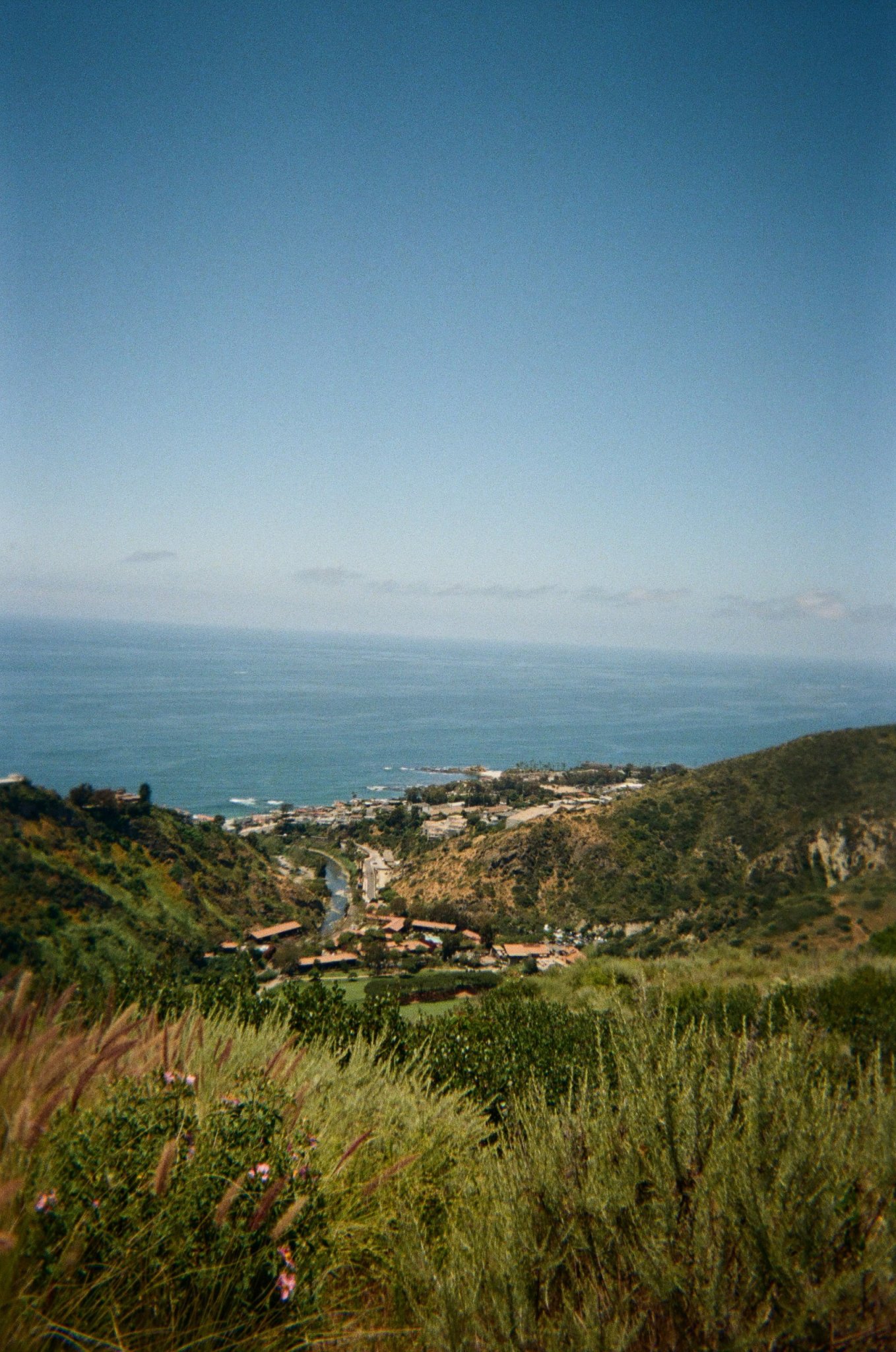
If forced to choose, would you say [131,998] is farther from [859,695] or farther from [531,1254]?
[859,695]

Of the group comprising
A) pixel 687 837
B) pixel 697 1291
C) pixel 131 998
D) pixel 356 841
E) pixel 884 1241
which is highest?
pixel 884 1241

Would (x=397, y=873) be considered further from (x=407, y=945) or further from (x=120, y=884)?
(x=120, y=884)

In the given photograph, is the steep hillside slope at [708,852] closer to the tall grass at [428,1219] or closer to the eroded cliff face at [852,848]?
the eroded cliff face at [852,848]

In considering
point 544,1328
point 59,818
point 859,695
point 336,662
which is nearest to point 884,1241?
point 544,1328

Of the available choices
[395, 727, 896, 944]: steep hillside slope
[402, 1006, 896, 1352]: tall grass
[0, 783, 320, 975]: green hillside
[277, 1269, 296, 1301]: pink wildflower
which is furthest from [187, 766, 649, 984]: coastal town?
[277, 1269, 296, 1301]: pink wildflower

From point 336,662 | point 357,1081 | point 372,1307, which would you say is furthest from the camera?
point 336,662

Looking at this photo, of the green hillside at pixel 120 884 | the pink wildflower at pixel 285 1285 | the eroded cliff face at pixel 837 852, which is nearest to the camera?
the pink wildflower at pixel 285 1285

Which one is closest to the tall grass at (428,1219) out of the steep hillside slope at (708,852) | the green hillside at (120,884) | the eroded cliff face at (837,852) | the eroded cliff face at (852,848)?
the green hillside at (120,884)

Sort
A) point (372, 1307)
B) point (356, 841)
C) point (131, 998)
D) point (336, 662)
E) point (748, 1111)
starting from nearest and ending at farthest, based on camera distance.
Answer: point (372, 1307)
point (748, 1111)
point (131, 998)
point (356, 841)
point (336, 662)

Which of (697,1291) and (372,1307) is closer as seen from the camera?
(697,1291)
